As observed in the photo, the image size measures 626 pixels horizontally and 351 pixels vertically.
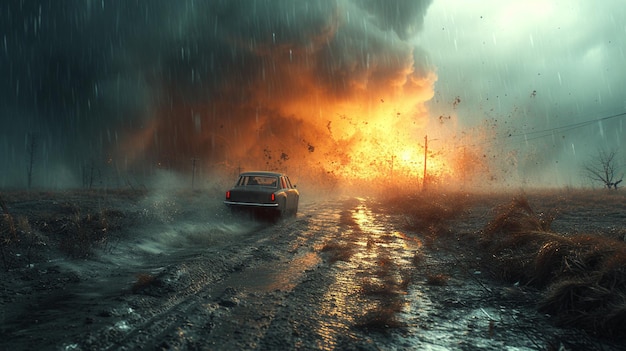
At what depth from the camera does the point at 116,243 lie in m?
7.82

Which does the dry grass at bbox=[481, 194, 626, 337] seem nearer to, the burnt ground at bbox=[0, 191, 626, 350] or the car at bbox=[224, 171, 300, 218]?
the burnt ground at bbox=[0, 191, 626, 350]

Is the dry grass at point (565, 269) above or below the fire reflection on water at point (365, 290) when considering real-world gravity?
above

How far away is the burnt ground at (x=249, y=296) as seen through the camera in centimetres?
327

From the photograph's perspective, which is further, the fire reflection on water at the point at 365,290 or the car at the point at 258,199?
the car at the point at 258,199

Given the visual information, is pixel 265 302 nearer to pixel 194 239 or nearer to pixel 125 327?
pixel 125 327

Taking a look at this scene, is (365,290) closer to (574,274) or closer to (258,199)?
(574,274)

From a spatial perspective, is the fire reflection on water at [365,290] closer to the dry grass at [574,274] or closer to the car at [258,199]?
the dry grass at [574,274]

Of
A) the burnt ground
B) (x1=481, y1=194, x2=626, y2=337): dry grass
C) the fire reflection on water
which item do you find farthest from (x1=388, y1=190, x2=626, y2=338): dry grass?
the fire reflection on water

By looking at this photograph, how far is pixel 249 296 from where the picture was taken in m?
4.56

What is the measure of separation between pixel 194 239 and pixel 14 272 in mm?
4355

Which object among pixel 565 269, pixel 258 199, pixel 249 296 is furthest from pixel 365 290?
pixel 258 199

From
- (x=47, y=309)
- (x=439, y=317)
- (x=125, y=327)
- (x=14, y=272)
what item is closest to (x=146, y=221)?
(x=14, y=272)

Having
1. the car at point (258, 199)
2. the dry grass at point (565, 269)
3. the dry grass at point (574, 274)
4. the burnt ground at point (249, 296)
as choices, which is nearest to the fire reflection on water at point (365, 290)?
the burnt ground at point (249, 296)

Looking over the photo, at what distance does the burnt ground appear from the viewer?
3.27 meters
